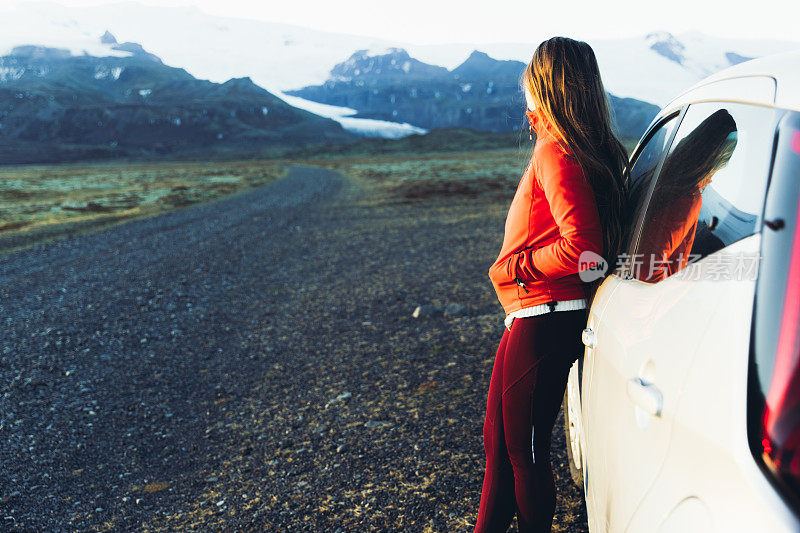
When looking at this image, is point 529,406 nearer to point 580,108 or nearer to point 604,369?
point 604,369

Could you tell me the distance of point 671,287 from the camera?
147cm

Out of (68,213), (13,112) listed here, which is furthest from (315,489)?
(13,112)

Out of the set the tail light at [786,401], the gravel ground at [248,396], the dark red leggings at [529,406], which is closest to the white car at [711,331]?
the tail light at [786,401]

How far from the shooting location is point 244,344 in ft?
20.4

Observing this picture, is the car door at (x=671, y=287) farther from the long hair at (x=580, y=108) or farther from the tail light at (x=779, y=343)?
the long hair at (x=580, y=108)

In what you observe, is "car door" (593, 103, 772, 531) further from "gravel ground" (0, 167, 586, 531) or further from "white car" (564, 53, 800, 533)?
"gravel ground" (0, 167, 586, 531)

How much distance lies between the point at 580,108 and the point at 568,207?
375 mm

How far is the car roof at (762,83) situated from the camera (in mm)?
1195

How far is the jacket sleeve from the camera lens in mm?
1846

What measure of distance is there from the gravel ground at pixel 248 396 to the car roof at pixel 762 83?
2325 mm

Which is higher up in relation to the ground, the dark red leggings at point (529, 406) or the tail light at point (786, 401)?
the tail light at point (786, 401)

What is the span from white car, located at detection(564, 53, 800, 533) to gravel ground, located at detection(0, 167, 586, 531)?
1.73 m

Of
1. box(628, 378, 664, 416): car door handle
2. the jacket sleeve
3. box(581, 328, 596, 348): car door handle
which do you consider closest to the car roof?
the jacket sleeve

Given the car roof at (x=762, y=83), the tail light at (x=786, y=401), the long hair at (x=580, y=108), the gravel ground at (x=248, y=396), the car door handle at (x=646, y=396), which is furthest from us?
the gravel ground at (x=248, y=396)
